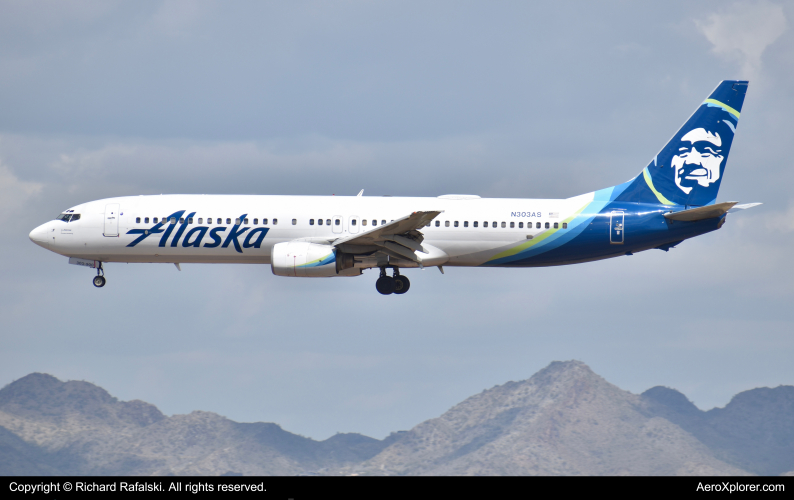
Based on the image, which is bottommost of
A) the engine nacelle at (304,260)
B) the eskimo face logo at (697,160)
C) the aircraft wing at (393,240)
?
the engine nacelle at (304,260)

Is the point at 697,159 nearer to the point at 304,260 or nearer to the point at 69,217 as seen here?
the point at 304,260

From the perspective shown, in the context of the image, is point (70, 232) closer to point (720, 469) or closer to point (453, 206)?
point (453, 206)

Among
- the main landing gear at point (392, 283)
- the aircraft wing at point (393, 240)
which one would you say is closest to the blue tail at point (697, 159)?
the aircraft wing at point (393, 240)

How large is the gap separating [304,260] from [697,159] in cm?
2174

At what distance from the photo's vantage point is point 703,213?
1812 inches

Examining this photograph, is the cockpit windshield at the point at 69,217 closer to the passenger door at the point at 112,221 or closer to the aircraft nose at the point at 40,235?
the aircraft nose at the point at 40,235

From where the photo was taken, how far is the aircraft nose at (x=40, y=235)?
48778 millimetres

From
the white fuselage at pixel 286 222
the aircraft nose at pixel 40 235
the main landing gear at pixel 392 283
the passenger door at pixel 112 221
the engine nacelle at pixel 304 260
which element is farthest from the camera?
the aircraft nose at pixel 40 235

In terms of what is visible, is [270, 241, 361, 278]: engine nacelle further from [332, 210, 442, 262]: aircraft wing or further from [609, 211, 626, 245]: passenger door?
[609, 211, 626, 245]: passenger door

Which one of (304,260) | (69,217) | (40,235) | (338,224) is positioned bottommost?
(304,260)

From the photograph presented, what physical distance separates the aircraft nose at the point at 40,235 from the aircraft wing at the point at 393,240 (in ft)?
50.3

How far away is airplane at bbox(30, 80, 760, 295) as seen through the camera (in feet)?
153

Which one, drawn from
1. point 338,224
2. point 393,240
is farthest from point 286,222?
point 393,240
